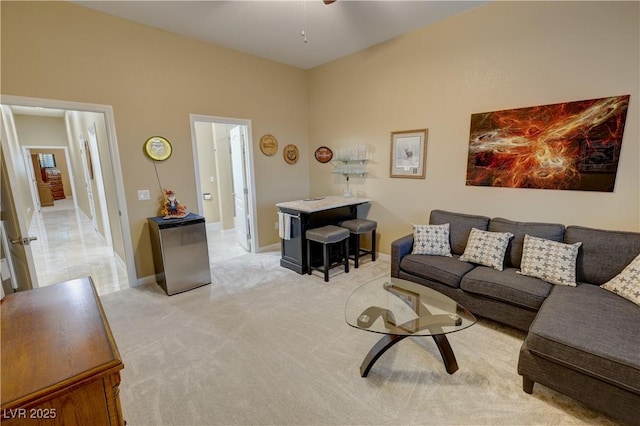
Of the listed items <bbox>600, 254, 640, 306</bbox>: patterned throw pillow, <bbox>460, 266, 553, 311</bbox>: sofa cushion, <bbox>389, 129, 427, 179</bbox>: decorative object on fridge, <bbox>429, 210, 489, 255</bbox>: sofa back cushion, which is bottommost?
<bbox>460, 266, 553, 311</bbox>: sofa cushion

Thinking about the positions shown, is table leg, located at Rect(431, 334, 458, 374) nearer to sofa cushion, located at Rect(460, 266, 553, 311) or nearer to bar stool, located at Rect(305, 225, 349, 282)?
sofa cushion, located at Rect(460, 266, 553, 311)

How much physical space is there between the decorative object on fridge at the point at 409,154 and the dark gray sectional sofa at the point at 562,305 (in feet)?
2.26

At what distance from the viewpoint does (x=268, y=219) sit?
15.6ft

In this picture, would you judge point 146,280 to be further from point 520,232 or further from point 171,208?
point 520,232

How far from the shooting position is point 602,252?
229 centimetres

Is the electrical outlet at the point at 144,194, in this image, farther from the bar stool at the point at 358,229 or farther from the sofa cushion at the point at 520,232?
the sofa cushion at the point at 520,232

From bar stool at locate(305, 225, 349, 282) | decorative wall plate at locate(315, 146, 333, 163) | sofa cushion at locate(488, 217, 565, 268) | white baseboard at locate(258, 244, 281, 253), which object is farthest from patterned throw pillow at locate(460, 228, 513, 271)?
white baseboard at locate(258, 244, 281, 253)

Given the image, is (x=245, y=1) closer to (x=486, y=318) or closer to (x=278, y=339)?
(x=278, y=339)

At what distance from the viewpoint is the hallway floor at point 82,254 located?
3.73 m

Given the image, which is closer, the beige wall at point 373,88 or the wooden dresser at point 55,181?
the beige wall at point 373,88

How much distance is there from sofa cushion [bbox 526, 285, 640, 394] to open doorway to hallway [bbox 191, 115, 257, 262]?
12.6 ft

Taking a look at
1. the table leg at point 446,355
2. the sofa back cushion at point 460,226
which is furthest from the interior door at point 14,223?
the sofa back cushion at point 460,226

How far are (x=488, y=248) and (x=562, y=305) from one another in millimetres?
841

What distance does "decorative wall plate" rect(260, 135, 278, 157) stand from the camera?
14.6 ft
